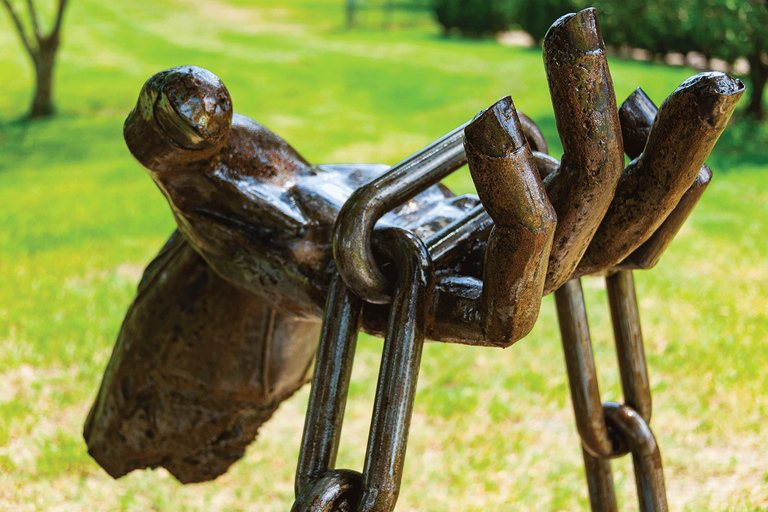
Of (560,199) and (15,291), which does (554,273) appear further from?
(15,291)

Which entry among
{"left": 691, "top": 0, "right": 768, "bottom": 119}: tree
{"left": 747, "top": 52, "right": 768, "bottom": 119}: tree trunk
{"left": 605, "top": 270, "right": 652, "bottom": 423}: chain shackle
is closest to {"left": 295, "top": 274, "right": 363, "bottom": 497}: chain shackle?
{"left": 605, "top": 270, "right": 652, "bottom": 423}: chain shackle

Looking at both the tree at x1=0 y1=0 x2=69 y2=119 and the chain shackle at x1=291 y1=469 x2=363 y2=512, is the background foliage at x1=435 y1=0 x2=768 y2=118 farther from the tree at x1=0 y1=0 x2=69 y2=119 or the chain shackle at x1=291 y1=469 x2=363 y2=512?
the tree at x1=0 y1=0 x2=69 y2=119

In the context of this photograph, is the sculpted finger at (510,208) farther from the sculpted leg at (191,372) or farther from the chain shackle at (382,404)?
the sculpted leg at (191,372)

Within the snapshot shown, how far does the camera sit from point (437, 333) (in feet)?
1.98

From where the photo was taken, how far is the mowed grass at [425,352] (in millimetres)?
1885

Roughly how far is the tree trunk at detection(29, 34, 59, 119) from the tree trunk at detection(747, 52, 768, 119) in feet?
16.6

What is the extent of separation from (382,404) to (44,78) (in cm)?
632

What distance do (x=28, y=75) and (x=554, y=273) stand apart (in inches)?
312

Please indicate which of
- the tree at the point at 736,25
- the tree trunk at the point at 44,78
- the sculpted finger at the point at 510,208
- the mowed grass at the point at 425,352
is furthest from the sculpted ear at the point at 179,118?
the tree trunk at the point at 44,78

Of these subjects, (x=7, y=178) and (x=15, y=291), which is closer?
(x=15, y=291)

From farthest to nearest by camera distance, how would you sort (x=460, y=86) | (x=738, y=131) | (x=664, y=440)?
(x=460, y=86), (x=738, y=131), (x=664, y=440)

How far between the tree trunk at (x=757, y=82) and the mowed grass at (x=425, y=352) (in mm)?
473

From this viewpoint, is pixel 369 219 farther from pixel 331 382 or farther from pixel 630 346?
pixel 630 346

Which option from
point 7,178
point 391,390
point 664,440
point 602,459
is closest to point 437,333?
point 391,390
